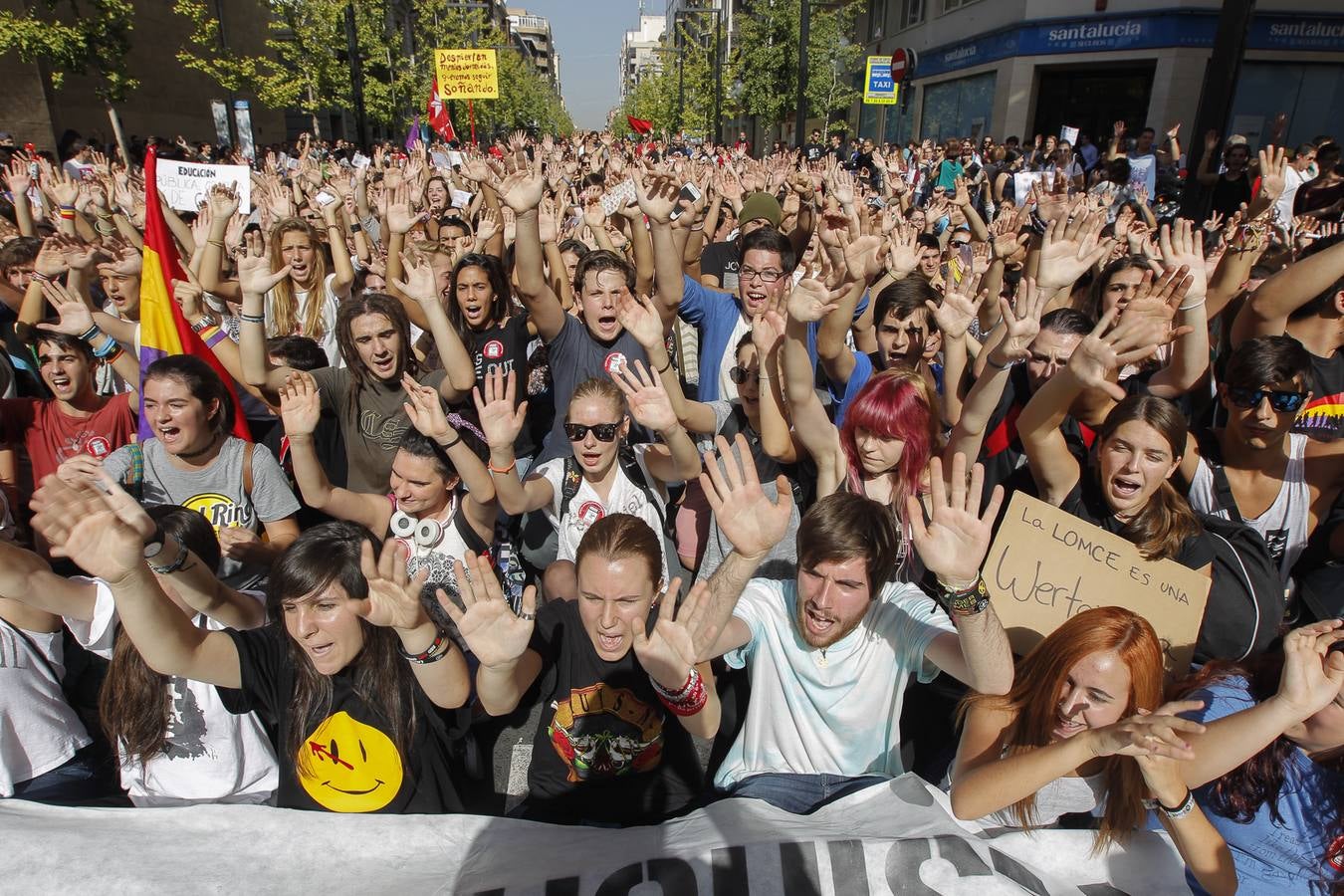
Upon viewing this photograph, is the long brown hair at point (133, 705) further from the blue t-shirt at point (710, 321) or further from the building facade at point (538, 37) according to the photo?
the building facade at point (538, 37)

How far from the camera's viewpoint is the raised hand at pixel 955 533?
75.7 inches

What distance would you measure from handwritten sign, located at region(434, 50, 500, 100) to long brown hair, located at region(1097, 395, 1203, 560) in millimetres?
17673

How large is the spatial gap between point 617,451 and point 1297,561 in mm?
2696

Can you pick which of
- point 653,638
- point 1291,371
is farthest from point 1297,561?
point 653,638

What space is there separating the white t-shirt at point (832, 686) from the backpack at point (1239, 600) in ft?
3.21

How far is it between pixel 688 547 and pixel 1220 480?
2.09 m

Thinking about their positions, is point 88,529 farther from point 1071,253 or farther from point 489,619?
point 1071,253

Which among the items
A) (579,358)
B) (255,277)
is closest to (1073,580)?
(579,358)

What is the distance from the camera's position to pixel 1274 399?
2750mm

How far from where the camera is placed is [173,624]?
2010 mm

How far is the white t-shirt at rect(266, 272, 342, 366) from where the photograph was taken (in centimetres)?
492

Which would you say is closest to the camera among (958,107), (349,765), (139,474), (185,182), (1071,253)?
(349,765)

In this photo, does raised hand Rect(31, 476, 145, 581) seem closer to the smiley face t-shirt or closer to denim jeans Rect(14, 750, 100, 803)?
the smiley face t-shirt

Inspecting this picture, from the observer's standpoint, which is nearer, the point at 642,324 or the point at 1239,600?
the point at 1239,600
